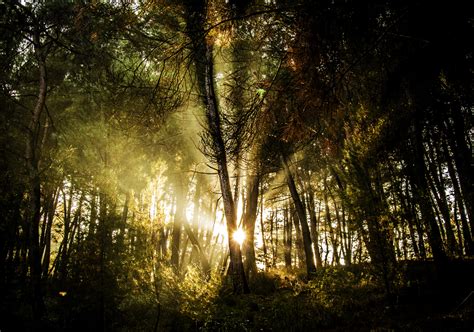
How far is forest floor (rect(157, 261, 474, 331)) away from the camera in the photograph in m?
5.53

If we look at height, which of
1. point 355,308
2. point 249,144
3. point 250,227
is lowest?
point 355,308

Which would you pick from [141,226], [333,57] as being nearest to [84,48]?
[141,226]

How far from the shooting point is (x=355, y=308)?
23.4 feet

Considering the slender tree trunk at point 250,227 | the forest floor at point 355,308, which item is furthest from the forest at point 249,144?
the slender tree trunk at point 250,227

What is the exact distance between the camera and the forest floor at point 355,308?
5531 millimetres

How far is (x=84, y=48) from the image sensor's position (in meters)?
7.70

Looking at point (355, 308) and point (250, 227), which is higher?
point (250, 227)

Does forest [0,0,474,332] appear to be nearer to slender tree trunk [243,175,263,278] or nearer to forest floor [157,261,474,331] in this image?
forest floor [157,261,474,331]

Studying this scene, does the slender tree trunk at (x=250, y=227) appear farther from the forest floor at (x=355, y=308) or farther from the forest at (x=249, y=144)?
the forest floor at (x=355, y=308)

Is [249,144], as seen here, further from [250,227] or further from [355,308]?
[250,227]

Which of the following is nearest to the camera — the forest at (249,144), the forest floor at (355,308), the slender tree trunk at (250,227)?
the forest at (249,144)

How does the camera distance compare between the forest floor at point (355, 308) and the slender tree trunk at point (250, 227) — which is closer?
the forest floor at point (355, 308)

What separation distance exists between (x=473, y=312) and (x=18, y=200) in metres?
11.9

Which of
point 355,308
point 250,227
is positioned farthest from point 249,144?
point 250,227
